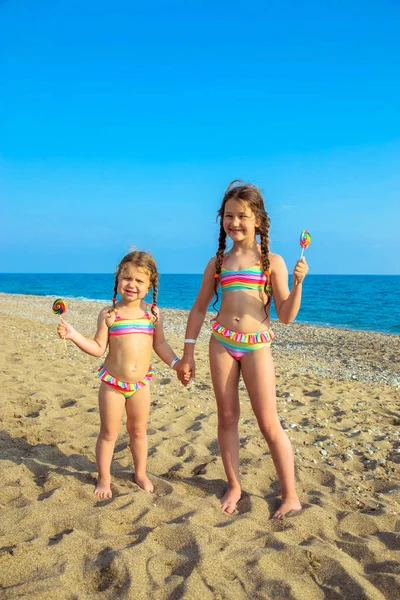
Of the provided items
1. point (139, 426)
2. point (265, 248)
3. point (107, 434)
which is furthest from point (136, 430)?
point (265, 248)

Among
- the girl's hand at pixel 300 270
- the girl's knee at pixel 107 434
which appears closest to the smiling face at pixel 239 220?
the girl's hand at pixel 300 270

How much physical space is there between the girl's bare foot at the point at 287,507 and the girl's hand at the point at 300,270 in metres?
1.57

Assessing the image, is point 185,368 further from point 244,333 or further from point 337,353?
point 337,353

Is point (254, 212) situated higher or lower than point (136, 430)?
higher

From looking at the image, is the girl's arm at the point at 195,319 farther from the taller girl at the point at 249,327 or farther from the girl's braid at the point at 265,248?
the girl's braid at the point at 265,248

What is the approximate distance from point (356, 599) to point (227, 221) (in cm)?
241

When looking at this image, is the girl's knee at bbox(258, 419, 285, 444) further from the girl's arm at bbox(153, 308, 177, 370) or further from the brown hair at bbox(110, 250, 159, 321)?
the brown hair at bbox(110, 250, 159, 321)

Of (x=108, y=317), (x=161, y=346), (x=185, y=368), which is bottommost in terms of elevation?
(x=185, y=368)

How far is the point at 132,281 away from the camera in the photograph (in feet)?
12.5

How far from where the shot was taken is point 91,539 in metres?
2.98

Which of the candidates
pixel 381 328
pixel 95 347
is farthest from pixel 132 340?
pixel 381 328

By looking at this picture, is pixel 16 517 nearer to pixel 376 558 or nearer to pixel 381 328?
pixel 376 558

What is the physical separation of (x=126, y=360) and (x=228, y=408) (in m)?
0.83

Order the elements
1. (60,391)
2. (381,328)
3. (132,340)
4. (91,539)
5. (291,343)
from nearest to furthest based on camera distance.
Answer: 1. (91,539)
2. (132,340)
3. (60,391)
4. (291,343)
5. (381,328)
